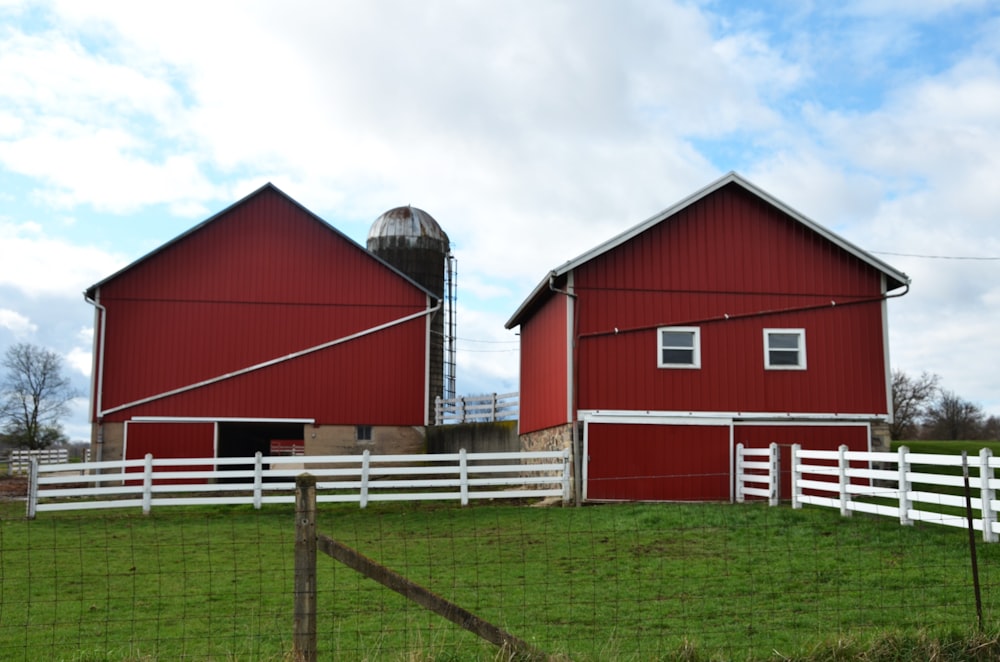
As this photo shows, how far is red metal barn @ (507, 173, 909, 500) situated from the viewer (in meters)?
20.2

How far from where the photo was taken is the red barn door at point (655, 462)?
65.7 feet

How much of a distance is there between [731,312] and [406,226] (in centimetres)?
1876

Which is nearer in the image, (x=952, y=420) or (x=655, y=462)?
(x=655, y=462)

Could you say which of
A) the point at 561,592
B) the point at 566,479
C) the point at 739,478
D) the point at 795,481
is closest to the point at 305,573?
the point at 561,592

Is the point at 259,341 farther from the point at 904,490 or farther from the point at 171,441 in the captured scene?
the point at 904,490

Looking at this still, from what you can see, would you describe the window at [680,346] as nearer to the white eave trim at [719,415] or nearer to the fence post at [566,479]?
the white eave trim at [719,415]

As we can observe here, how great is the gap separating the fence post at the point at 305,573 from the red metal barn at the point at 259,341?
21383 mm

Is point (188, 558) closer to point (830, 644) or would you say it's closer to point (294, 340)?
point (830, 644)

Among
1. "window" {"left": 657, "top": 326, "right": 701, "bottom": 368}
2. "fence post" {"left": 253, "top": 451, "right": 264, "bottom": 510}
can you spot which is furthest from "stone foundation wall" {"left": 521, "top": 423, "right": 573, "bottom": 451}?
"fence post" {"left": 253, "top": 451, "right": 264, "bottom": 510}

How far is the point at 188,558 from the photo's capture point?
13.7m

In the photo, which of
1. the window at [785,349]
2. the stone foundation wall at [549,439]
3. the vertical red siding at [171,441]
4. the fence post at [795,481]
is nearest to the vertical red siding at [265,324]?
the vertical red siding at [171,441]

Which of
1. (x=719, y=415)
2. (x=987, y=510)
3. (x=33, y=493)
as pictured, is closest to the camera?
(x=987, y=510)

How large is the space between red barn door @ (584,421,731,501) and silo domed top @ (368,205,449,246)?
740 inches

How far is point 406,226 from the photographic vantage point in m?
37.4
